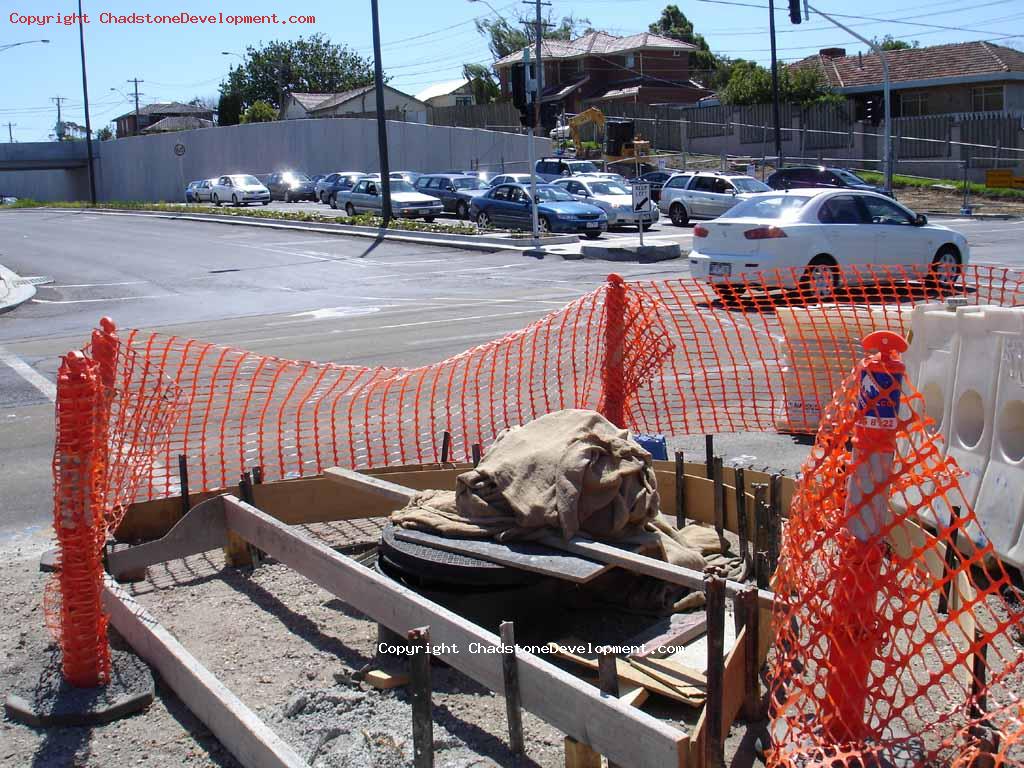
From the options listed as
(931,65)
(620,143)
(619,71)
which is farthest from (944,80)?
(619,71)

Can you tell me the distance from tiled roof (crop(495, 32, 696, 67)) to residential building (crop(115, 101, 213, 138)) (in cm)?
4999

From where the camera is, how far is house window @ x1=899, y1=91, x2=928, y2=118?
194 ft

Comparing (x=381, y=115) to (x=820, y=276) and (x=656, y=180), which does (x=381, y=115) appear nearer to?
(x=656, y=180)

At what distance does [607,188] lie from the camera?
3506 cm

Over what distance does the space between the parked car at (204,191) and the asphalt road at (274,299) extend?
1470 centimetres

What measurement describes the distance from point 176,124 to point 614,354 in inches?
4407

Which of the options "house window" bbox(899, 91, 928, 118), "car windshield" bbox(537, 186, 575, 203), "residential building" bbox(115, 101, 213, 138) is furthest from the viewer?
"residential building" bbox(115, 101, 213, 138)

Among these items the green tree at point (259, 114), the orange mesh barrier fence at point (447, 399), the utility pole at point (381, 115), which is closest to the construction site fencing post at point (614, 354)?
the orange mesh barrier fence at point (447, 399)

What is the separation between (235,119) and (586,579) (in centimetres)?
10191

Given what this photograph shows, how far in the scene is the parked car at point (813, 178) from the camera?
35938 millimetres

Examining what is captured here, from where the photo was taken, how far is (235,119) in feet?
326

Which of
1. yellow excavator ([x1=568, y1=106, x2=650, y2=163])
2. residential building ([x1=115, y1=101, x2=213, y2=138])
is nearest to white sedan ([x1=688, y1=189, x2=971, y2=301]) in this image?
yellow excavator ([x1=568, y1=106, x2=650, y2=163])

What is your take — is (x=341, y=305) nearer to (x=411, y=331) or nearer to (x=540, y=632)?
(x=411, y=331)

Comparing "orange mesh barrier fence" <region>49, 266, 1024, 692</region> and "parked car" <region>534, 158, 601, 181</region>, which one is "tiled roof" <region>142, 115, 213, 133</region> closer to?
"parked car" <region>534, 158, 601, 181</region>
